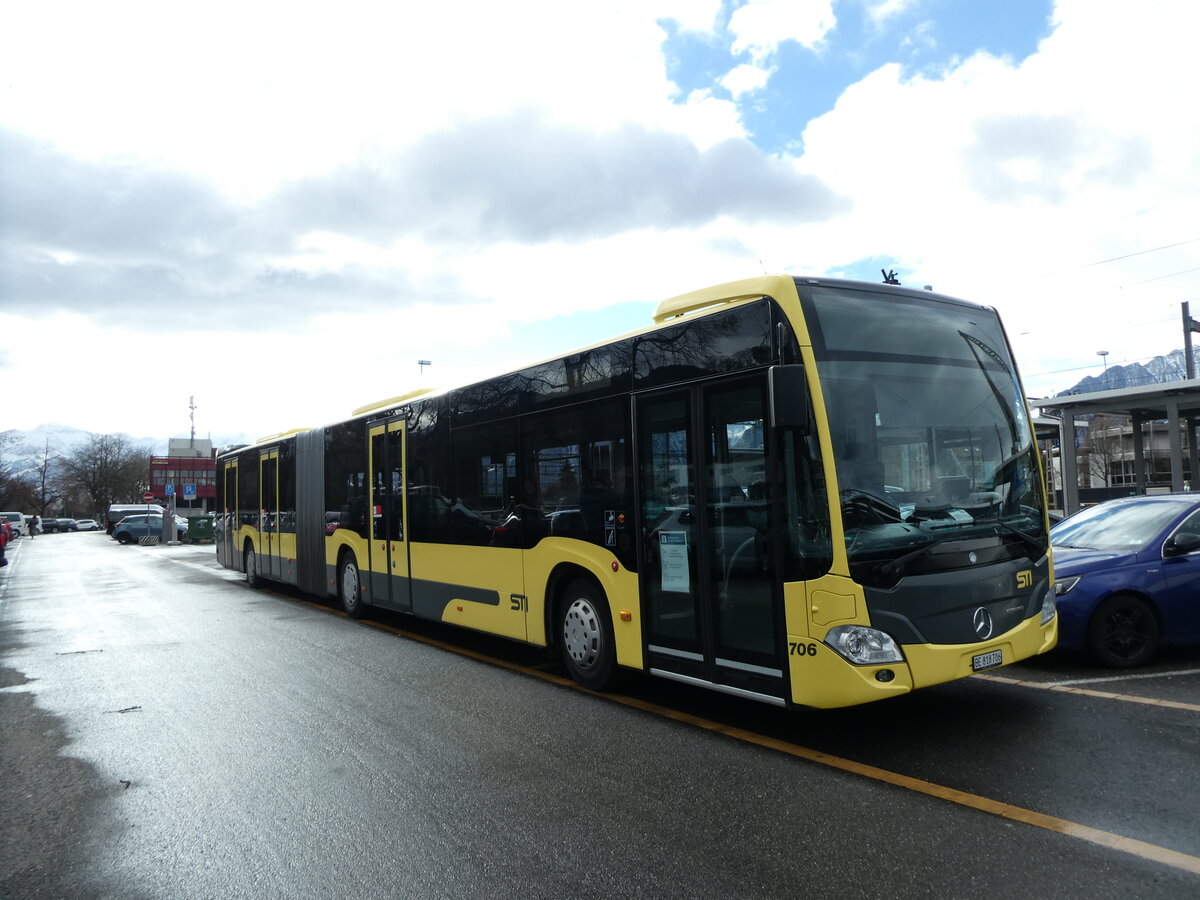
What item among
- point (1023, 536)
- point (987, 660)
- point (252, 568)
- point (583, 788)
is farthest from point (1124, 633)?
point (252, 568)

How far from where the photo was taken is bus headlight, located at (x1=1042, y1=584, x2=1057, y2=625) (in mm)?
5621

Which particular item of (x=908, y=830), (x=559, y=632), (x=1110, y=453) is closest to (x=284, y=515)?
(x=559, y=632)

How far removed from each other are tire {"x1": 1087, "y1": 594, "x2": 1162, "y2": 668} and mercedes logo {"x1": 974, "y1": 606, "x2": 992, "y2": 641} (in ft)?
7.85

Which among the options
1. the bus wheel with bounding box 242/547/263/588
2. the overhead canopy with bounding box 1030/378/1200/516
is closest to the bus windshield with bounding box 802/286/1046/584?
the overhead canopy with bounding box 1030/378/1200/516

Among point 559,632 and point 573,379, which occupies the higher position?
point 573,379

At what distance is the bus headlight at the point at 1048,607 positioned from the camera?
5.62 meters

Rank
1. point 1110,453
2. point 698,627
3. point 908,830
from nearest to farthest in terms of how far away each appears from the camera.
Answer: point 908,830 → point 698,627 → point 1110,453

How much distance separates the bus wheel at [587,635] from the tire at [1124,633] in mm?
4033

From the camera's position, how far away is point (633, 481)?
6.32m

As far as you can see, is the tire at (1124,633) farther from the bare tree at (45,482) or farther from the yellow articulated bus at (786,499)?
the bare tree at (45,482)

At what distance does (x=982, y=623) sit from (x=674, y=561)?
203 centimetres

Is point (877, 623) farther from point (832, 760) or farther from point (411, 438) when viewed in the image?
point (411, 438)

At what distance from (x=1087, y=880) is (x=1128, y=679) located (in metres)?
3.86

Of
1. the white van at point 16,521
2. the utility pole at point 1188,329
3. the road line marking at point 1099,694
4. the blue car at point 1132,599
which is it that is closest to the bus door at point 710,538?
the road line marking at point 1099,694
